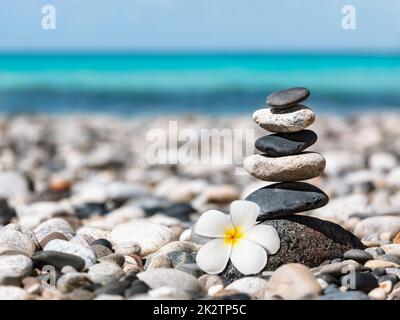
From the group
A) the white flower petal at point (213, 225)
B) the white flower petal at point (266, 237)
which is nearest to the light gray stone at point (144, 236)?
the white flower petal at point (213, 225)

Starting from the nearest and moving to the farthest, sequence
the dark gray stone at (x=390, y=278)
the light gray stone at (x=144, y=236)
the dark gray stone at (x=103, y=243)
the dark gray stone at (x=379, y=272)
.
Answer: the dark gray stone at (x=390, y=278) → the dark gray stone at (x=379, y=272) → the dark gray stone at (x=103, y=243) → the light gray stone at (x=144, y=236)

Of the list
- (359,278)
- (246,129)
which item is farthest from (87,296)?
(246,129)

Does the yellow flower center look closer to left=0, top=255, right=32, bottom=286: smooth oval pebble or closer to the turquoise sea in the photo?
left=0, top=255, right=32, bottom=286: smooth oval pebble

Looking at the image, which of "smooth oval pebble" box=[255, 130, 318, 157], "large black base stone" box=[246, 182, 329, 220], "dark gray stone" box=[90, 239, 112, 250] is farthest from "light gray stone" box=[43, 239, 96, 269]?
"smooth oval pebble" box=[255, 130, 318, 157]

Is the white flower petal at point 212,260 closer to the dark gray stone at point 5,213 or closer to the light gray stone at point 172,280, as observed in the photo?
the light gray stone at point 172,280

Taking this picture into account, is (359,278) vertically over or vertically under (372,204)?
over

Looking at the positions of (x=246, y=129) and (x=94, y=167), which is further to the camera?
(x=246, y=129)

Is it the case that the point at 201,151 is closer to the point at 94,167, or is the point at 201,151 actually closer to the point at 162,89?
the point at 94,167

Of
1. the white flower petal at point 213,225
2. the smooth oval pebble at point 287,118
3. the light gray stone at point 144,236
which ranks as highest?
the smooth oval pebble at point 287,118
